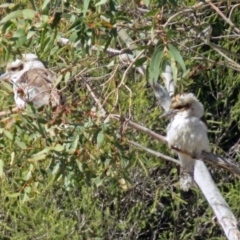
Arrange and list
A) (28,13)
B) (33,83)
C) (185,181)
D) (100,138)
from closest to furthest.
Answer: (28,13)
(100,138)
(33,83)
(185,181)

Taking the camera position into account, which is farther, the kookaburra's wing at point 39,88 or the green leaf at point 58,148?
the kookaburra's wing at point 39,88

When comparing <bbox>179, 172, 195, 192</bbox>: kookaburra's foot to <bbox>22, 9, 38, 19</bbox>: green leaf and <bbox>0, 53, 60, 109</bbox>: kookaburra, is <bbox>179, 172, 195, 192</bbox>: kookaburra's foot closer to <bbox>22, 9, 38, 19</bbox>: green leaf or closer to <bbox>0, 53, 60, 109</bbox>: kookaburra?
<bbox>0, 53, 60, 109</bbox>: kookaburra

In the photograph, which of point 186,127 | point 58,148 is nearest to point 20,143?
point 58,148

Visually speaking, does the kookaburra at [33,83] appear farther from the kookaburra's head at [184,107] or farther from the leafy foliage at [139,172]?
the kookaburra's head at [184,107]

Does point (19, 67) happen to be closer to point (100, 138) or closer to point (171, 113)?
point (171, 113)

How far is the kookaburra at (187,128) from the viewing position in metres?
4.08

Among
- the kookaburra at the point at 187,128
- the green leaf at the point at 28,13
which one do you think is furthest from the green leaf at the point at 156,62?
the kookaburra at the point at 187,128

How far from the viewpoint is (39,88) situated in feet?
13.4

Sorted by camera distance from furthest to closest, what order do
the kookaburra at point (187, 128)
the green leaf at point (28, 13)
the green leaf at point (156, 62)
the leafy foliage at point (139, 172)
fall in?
1. the kookaburra at point (187, 128)
2. the leafy foliage at point (139, 172)
3. the green leaf at point (28, 13)
4. the green leaf at point (156, 62)

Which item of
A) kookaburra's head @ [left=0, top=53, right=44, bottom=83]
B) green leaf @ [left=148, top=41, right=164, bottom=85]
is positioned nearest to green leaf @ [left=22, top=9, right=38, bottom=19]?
green leaf @ [left=148, top=41, right=164, bottom=85]

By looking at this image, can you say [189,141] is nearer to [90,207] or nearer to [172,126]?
[172,126]

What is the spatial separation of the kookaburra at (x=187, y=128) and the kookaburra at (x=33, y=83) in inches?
23.8

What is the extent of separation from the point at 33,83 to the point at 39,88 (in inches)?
3.9

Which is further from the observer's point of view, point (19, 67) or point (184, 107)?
point (19, 67)
